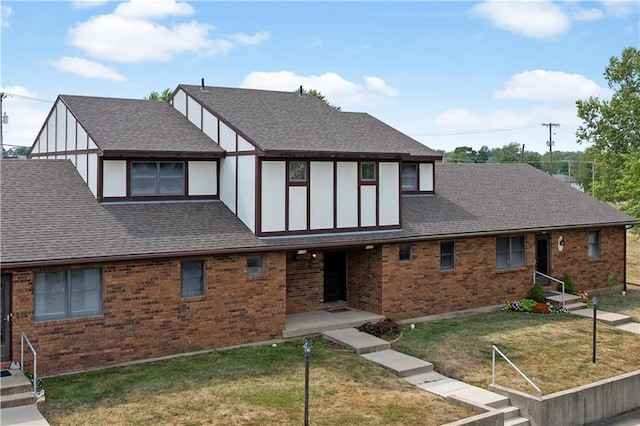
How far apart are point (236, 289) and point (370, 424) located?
5409 mm

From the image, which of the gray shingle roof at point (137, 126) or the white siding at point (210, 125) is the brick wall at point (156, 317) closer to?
the gray shingle roof at point (137, 126)

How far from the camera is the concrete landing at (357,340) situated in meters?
14.5

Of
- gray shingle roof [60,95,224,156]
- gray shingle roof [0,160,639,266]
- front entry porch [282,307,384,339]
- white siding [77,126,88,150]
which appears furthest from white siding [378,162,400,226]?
white siding [77,126,88,150]

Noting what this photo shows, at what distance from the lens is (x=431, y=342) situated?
15469 mm

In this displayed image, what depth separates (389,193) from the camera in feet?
57.8

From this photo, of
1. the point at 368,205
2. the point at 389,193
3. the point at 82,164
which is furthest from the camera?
the point at 389,193

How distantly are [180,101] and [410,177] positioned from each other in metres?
8.20

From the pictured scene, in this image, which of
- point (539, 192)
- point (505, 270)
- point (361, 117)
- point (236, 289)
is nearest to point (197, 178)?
point (236, 289)

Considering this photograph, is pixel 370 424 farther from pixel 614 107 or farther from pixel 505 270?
pixel 614 107

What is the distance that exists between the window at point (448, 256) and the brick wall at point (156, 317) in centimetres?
555

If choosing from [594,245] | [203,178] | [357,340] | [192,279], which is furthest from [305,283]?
[594,245]

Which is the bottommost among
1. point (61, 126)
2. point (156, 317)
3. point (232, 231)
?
point (156, 317)

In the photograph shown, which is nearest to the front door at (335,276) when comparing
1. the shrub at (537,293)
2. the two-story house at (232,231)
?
the two-story house at (232,231)

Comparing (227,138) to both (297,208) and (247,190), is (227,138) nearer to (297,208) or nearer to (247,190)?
(247,190)
